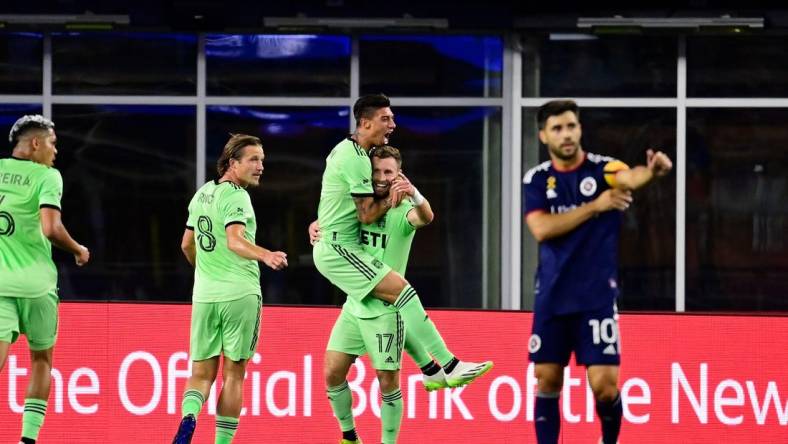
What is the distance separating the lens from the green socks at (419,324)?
10516 millimetres

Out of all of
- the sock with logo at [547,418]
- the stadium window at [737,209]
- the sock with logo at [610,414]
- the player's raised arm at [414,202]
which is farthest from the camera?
the stadium window at [737,209]

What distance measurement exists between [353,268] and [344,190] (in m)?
0.50

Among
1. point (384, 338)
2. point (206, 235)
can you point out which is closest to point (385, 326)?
point (384, 338)

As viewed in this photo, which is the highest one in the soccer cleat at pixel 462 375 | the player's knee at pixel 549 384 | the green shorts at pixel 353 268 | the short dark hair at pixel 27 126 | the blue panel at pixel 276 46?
the blue panel at pixel 276 46

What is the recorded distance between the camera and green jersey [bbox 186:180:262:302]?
10539 millimetres

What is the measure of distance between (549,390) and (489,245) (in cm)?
759

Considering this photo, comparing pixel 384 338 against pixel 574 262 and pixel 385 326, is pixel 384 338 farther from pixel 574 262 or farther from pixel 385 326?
pixel 574 262

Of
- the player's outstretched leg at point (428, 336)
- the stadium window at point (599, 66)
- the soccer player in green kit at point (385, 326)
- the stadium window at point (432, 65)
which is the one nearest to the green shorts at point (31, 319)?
the soccer player in green kit at point (385, 326)

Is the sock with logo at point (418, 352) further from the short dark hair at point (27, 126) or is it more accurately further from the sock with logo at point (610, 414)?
the short dark hair at point (27, 126)

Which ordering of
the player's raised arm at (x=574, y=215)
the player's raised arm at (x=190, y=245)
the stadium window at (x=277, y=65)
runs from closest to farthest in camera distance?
the player's raised arm at (x=574, y=215) → the player's raised arm at (x=190, y=245) → the stadium window at (x=277, y=65)

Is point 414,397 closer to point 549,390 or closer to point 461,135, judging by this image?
point 549,390

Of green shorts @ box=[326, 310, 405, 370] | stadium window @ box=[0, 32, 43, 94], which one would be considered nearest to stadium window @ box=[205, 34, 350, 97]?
stadium window @ box=[0, 32, 43, 94]

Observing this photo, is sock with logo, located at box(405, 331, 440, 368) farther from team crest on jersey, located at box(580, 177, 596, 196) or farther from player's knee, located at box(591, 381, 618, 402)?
team crest on jersey, located at box(580, 177, 596, 196)

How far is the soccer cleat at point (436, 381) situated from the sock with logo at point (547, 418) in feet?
4.77
